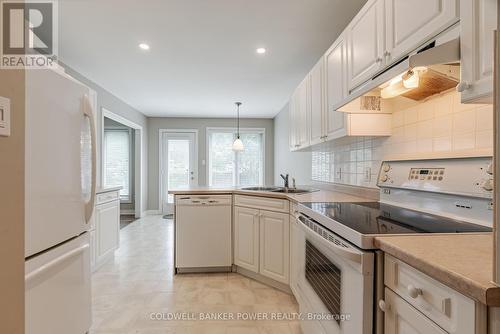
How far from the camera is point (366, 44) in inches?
61.1

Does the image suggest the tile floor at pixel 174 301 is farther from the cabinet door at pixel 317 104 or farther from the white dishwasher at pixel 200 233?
the cabinet door at pixel 317 104

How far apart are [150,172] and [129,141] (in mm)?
941

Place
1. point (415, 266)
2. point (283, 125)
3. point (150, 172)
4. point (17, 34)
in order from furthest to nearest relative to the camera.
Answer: point (150, 172) → point (283, 125) → point (17, 34) → point (415, 266)

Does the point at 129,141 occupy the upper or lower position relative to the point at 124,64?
lower

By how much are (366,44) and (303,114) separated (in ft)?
4.36

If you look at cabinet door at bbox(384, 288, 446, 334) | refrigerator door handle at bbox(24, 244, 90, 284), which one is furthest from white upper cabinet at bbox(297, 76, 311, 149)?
refrigerator door handle at bbox(24, 244, 90, 284)

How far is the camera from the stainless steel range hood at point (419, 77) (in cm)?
92

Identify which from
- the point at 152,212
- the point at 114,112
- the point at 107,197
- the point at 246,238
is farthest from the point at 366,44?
the point at 152,212

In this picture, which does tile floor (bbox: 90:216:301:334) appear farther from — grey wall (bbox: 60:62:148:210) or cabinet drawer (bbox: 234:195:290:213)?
grey wall (bbox: 60:62:148:210)

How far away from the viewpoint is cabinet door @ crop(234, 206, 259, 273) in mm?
2555

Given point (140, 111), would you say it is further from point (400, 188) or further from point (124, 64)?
point (400, 188)

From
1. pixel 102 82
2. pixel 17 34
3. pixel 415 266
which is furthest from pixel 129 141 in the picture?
pixel 415 266

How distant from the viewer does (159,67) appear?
3.27 metres

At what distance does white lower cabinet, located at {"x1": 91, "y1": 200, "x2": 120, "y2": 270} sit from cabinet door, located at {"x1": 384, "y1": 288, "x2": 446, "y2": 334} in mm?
2852
